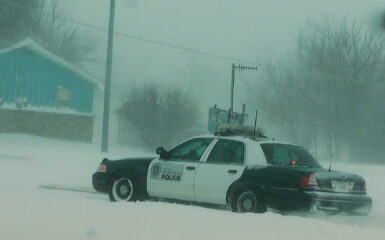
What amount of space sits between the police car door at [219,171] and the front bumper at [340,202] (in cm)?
130

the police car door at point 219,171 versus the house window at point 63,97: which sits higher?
the house window at point 63,97

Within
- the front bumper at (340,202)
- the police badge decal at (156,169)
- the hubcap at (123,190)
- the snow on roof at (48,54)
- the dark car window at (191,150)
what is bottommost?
the hubcap at (123,190)

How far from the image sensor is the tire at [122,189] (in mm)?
11781

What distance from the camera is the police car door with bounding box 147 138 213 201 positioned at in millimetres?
11172

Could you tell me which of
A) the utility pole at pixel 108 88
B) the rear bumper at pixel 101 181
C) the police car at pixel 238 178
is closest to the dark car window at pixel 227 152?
the police car at pixel 238 178

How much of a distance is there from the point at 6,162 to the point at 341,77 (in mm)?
37255

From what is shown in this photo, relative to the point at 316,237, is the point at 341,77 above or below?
above

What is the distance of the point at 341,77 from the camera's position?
54.6 m

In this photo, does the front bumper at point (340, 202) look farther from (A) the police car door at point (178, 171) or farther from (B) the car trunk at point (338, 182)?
(A) the police car door at point (178, 171)

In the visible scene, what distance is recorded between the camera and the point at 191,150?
1148cm

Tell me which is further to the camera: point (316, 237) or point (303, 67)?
point (303, 67)

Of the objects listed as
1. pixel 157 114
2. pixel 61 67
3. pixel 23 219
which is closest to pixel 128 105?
pixel 157 114

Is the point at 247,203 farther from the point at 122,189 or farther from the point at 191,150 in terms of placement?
the point at 122,189

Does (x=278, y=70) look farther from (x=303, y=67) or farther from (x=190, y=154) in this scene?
(x=190, y=154)
